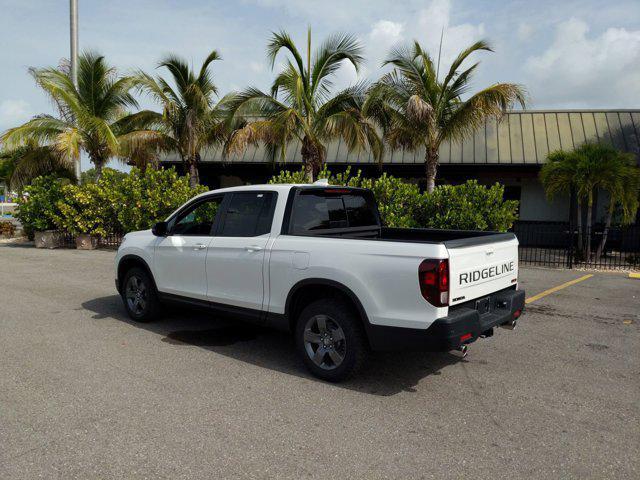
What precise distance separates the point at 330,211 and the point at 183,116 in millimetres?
12427

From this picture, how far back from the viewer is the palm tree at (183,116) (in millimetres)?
15648

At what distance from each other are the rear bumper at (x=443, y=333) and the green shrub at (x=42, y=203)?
51.0ft

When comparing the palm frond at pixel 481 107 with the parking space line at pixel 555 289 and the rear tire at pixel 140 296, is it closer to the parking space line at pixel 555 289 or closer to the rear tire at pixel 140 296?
the parking space line at pixel 555 289

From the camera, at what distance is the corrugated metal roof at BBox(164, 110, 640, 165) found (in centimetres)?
1767

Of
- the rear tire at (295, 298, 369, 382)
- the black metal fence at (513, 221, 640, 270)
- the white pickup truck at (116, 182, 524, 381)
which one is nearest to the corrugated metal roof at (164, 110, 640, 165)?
the black metal fence at (513, 221, 640, 270)

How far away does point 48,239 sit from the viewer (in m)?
16.9

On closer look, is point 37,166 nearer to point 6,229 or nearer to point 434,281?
point 6,229

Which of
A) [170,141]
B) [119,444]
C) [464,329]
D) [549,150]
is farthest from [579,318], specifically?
[170,141]

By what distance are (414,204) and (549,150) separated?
7.87 metres

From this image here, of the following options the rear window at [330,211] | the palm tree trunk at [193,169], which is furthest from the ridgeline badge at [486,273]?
the palm tree trunk at [193,169]

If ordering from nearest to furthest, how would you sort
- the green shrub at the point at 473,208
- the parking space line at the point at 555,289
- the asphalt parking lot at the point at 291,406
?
the asphalt parking lot at the point at 291,406, the parking space line at the point at 555,289, the green shrub at the point at 473,208

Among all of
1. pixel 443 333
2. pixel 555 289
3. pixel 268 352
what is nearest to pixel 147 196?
pixel 268 352

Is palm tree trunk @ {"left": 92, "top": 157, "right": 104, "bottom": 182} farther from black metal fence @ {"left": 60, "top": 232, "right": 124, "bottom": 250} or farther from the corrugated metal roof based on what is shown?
the corrugated metal roof

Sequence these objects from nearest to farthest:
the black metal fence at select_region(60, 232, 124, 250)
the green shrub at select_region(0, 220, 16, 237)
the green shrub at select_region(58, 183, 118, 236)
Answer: the green shrub at select_region(58, 183, 118, 236) < the black metal fence at select_region(60, 232, 124, 250) < the green shrub at select_region(0, 220, 16, 237)
